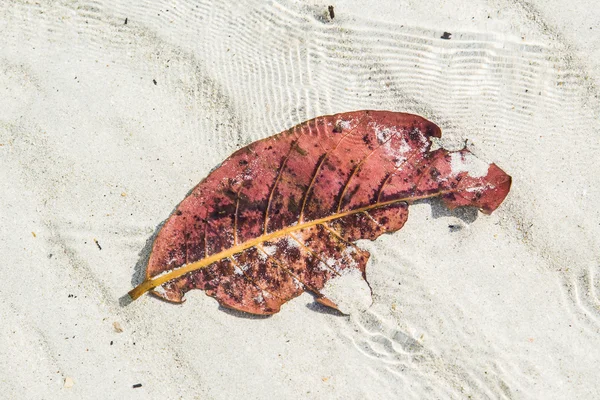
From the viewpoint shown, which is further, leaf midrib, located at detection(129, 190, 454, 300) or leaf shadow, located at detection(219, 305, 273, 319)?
leaf shadow, located at detection(219, 305, 273, 319)

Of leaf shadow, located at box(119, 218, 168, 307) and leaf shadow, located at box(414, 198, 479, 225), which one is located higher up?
leaf shadow, located at box(414, 198, 479, 225)

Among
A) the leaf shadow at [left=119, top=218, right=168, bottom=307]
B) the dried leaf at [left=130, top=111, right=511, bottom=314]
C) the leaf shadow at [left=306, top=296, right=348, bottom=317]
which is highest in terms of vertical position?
the dried leaf at [left=130, top=111, right=511, bottom=314]

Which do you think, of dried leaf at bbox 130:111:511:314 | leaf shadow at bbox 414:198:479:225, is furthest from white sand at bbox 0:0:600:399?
dried leaf at bbox 130:111:511:314

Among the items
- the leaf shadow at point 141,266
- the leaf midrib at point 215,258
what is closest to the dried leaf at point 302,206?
the leaf midrib at point 215,258

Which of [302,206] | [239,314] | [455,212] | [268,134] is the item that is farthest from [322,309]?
[268,134]

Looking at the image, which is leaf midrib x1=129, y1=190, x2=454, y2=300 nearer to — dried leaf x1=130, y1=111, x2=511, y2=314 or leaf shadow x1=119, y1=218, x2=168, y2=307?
dried leaf x1=130, y1=111, x2=511, y2=314

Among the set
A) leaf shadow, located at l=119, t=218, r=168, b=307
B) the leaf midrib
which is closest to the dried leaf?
the leaf midrib

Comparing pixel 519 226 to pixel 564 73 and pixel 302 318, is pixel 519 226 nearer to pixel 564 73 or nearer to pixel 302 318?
pixel 564 73

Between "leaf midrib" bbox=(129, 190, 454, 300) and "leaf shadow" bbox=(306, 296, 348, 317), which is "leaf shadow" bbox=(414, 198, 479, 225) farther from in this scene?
"leaf shadow" bbox=(306, 296, 348, 317)
